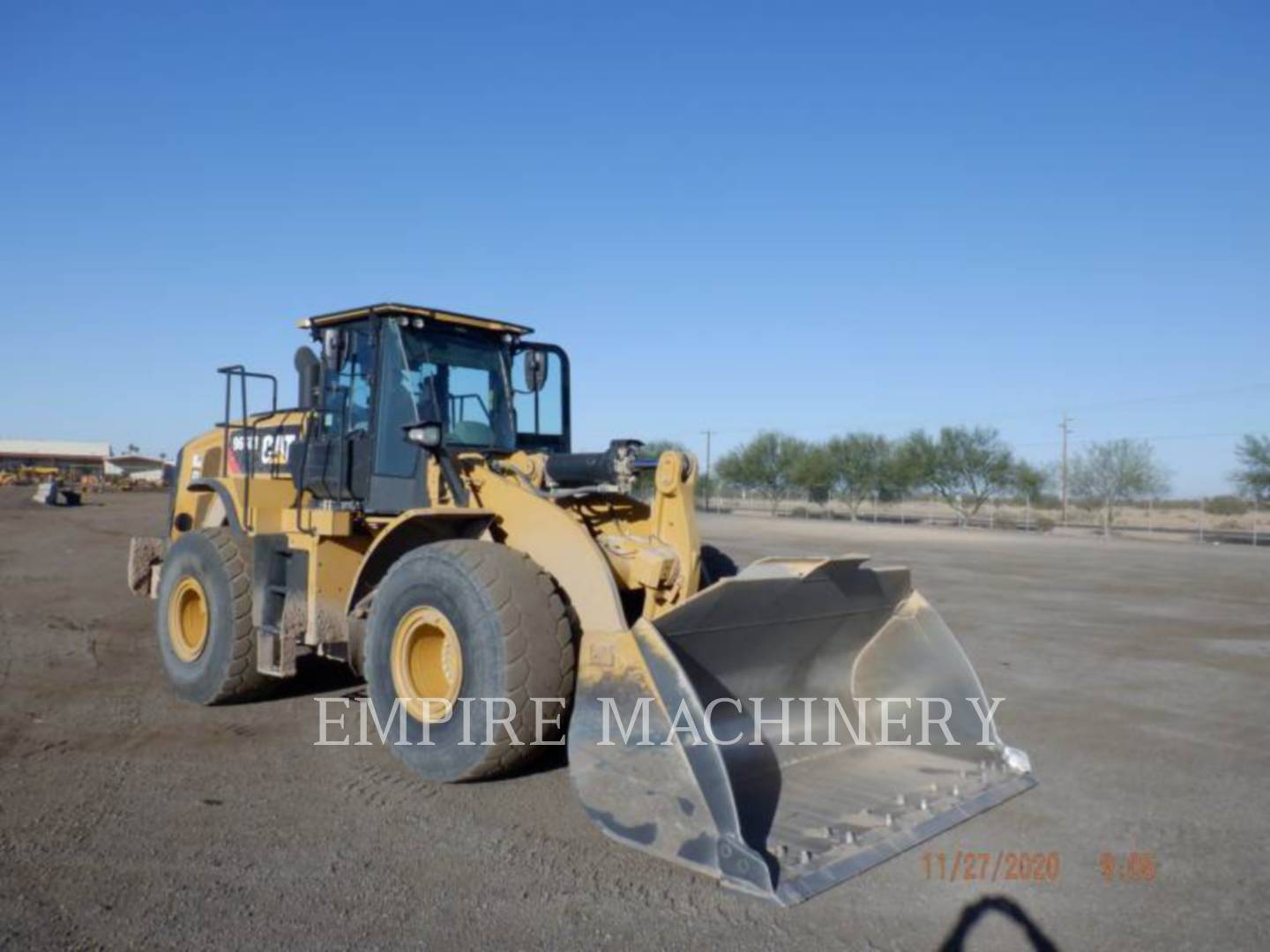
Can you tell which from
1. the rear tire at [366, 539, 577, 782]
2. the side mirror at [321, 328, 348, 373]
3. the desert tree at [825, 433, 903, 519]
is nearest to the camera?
the rear tire at [366, 539, 577, 782]

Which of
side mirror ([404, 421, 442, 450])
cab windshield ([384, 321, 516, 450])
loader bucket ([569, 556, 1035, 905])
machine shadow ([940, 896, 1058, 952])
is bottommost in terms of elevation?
machine shadow ([940, 896, 1058, 952])

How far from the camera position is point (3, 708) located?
22.3ft

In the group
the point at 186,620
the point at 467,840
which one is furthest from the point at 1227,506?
the point at 467,840

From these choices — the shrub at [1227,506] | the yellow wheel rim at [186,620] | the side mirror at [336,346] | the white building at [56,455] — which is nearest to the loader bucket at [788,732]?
the side mirror at [336,346]

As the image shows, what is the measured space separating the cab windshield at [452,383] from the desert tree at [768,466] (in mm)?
63468

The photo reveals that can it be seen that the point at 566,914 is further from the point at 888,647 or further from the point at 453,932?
the point at 888,647

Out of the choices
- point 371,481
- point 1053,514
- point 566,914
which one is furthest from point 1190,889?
point 1053,514

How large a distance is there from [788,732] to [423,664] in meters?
2.06

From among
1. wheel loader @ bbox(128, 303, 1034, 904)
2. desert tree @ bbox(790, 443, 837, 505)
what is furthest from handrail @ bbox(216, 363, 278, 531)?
desert tree @ bbox(790, 443, 837, 505)

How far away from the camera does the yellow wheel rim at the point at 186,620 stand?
7484 millimetres

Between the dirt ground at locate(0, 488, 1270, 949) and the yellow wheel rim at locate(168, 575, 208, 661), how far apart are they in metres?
0.37

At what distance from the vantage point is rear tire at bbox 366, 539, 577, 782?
16.0ft

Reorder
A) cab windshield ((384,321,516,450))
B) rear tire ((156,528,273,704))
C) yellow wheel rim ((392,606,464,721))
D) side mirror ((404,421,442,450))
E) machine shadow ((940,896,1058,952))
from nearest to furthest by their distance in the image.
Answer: machine shadow ((940,896,1058,952))
yellow wheel rim ((392,606,464,721))
side mirror ((404,421,442,450))
cab windshield ((384,321,516,450))
rear tire ((156,528,273,704))

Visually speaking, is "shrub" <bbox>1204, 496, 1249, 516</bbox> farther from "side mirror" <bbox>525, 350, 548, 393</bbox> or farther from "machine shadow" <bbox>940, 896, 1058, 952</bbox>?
"machine shadow" <bbox>940, 896, 1058, 952</bbox>
